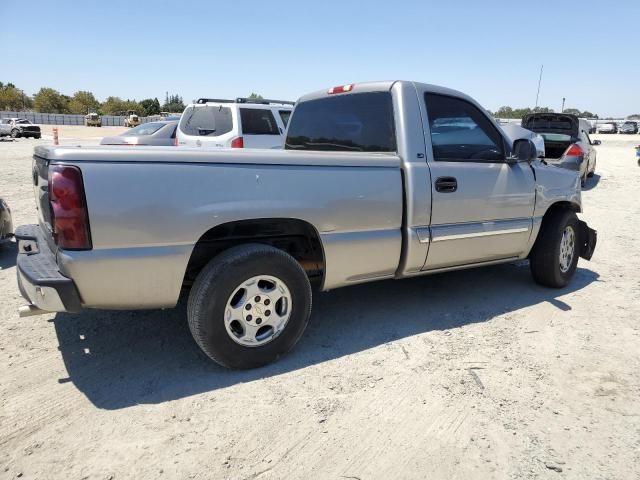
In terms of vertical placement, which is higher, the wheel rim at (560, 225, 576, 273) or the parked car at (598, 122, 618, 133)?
the parked car at (598, 122, 618, 133)

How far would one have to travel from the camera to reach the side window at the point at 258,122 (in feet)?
29.6

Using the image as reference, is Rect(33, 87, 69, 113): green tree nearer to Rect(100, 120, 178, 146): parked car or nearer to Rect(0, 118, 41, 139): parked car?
Rect(0, 118, 41, 139): parked car

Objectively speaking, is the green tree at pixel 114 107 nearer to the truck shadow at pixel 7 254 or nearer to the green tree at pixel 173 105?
the green tree at pixel 173 105

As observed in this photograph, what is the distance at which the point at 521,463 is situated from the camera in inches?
95.6

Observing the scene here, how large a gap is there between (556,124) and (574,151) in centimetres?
129

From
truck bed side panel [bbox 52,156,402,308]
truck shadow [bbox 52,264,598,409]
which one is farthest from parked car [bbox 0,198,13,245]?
truck bed side panel [bbox 52,156,402,308]

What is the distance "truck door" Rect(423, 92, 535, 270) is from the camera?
3879mm

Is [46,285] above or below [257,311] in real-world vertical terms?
above

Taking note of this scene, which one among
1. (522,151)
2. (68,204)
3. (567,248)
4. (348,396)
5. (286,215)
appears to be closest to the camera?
(68,204)

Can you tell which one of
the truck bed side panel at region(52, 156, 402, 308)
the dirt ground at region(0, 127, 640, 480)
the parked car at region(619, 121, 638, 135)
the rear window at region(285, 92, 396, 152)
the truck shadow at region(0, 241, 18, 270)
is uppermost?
the parked car at region(619, 121, 638, 135)

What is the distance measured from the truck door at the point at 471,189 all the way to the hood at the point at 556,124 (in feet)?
30.3

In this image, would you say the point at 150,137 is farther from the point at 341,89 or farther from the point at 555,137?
the point at 555,137

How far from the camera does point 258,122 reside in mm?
9211

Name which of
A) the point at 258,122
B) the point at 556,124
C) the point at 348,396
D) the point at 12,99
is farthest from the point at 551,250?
the point at 12,99
